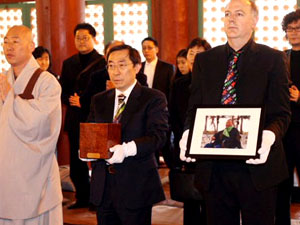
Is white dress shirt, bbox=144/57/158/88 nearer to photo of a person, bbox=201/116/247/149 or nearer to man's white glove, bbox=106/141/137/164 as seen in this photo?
man's white glove, bbox=106/141/137/164

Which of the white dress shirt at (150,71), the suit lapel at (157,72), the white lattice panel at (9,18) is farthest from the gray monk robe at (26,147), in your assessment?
the white lattice panel at (9,18)

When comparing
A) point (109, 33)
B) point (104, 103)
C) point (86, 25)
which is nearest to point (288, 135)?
point (104, 103)

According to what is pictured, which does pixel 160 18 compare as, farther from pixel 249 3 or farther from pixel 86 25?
pixel 249 3

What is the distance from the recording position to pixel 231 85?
2.61 m

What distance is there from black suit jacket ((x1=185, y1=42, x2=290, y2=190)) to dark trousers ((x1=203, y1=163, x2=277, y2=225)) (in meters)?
0.04

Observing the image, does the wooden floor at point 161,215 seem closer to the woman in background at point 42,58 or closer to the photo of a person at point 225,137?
the woman in background at point 42,58

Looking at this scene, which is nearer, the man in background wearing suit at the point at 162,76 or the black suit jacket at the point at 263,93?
the black suit jacket at the point at 263,93

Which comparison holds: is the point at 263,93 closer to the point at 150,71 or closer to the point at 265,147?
the point at 265,147

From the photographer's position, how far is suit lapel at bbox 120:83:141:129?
3154 mm

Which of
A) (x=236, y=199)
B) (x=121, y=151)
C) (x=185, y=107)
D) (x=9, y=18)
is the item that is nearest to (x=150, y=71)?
(x=185, y=107)

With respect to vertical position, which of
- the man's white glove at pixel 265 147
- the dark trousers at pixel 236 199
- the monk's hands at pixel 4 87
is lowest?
the dark trousers at pixel 236 199

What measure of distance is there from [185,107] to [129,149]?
5.25 ft

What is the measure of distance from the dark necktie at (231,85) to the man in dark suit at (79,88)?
247 cm

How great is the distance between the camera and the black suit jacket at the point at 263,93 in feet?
8.30
